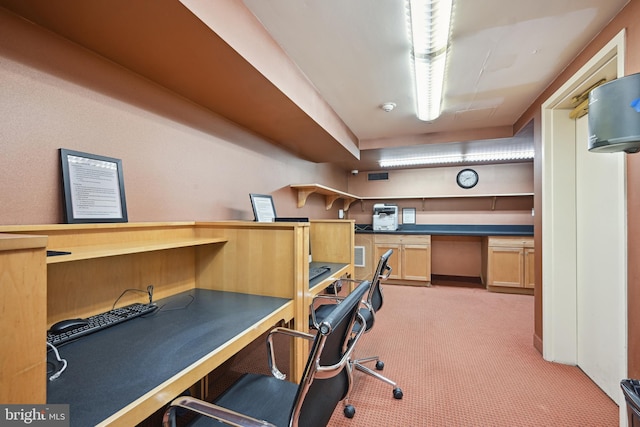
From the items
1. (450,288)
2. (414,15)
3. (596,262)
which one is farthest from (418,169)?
(414,15)

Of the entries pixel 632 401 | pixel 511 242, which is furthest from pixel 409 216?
pixel 632 401

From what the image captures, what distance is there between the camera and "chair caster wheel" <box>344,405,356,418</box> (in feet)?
5.08

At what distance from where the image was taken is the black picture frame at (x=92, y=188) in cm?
112

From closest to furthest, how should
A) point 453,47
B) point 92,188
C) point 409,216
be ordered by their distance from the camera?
point 92,188 → point 453,47 → point 409,216

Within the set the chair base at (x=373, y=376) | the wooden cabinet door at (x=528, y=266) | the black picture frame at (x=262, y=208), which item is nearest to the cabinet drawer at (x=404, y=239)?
the wooden cabinet door at (x=528, y=266)

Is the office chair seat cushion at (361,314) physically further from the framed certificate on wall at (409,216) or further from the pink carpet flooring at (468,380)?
the framed certificate on wall at (409,216)

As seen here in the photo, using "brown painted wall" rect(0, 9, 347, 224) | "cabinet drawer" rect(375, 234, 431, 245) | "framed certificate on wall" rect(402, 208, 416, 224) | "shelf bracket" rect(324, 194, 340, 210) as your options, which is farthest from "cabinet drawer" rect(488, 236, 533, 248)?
"brown painted wall" rect(0, 9, 347, 224)

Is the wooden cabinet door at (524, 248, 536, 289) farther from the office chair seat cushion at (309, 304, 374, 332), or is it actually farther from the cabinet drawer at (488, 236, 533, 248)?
the office chair seat cushion at (309, 304, 374, 332)

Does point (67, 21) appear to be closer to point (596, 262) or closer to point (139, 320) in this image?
point (139, 320)

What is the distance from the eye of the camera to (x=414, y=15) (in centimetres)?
131

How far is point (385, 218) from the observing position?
493 centimetres

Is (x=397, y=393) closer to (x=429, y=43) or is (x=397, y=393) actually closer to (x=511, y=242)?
(x=429, y=43)

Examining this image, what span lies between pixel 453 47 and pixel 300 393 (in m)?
1.99

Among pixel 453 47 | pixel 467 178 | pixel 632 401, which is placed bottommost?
pixel 632 401
